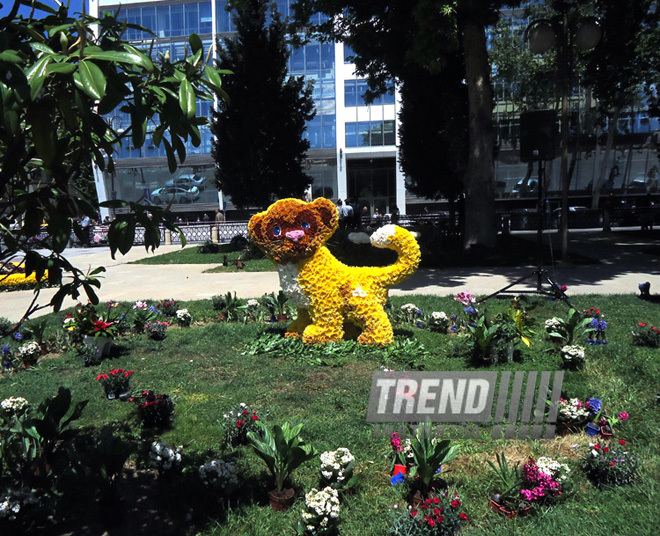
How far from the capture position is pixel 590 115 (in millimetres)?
31844

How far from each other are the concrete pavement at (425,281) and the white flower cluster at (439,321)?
9.06 ft

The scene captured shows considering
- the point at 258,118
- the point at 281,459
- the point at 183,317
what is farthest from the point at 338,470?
the point at 258,118

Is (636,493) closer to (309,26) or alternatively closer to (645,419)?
(645,419)

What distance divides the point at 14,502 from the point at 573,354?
4940mm

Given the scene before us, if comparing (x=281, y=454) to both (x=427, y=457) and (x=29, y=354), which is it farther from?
(x=29, y=354)

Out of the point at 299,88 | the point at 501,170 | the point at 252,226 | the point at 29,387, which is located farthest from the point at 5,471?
the point at 501,170

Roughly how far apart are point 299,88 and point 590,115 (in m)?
21.6

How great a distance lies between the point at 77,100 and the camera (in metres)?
1.61

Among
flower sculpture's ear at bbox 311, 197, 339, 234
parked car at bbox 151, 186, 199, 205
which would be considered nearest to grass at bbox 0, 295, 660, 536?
flower sculpture's ear at bbox 311, 197, 339, 234

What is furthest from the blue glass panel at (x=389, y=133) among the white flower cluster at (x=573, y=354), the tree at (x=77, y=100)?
the tree at (x=77, y=100)

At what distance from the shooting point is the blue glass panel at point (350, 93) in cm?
3512

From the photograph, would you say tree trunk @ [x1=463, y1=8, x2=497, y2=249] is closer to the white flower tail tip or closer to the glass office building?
the white flower tail tip

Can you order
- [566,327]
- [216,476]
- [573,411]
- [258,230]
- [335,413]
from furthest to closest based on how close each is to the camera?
1. [258,230]
2. [566,327]
3. [335,413]
4. [573,411]
5. [216,476]

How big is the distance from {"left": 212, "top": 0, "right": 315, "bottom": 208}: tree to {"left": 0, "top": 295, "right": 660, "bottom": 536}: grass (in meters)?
11.6
